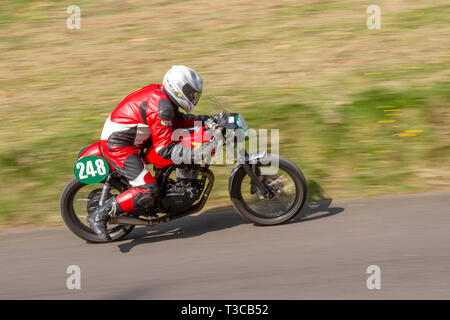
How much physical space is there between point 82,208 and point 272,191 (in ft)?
6.97

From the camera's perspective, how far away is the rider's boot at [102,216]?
231 inches

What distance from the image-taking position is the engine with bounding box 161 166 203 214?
5.90m

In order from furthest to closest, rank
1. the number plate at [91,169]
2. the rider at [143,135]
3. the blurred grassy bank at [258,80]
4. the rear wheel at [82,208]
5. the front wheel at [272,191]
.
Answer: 1. the blurred grassy bank at [258,80]
2. the rear wheel at [82,208]
3. the front wheel at [272,191]
4. the number plate at [91,169]
5. the rider at [143,135]

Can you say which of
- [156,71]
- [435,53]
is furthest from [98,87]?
[435,53]

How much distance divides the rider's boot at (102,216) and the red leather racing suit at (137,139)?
0.23ft

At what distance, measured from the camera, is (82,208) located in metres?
6.18

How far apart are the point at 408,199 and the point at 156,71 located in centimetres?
514

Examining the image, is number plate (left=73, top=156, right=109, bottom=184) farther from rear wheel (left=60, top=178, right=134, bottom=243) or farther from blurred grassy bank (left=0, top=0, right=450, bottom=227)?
blurred grassy bank (left=0, top=0, right=450, bottom=227)

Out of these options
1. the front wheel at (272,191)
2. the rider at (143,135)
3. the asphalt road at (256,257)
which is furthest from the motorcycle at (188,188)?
the asphalt road at (256,257)

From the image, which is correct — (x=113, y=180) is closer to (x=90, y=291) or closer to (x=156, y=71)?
(x=90, y=291)

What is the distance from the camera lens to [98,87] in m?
9.42

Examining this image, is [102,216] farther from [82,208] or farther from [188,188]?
[188,188]

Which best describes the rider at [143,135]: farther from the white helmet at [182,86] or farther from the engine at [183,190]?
the engine at [183,190]

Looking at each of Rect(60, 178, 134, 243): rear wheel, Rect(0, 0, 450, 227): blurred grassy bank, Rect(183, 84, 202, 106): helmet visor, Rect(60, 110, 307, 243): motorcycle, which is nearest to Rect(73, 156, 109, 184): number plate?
Rect(60, 110, 307, 243): motorcycle
